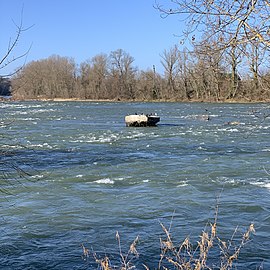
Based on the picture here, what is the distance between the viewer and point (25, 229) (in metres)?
8.20

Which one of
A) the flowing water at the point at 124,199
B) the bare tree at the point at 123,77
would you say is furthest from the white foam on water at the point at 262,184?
the bare tree at the point at 123,77

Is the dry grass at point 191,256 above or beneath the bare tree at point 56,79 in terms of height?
beneath

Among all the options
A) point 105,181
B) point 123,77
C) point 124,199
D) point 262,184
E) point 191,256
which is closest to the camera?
point 191,256

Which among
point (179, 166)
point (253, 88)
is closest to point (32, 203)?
point (179, 166)

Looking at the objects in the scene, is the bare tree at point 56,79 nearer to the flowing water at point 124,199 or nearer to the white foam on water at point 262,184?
the flowing water at point 124,199

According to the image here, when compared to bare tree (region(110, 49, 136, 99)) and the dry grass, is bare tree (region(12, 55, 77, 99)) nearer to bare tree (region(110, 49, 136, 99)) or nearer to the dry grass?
bare tree (region(110, 49, 136, 99))

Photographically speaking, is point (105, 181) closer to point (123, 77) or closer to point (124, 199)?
point (124, 199)

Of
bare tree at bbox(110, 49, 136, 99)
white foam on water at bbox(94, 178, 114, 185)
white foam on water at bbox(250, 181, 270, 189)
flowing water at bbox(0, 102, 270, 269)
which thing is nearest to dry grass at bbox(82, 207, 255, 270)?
flowing water at bbox(0, 102, 270, 269)

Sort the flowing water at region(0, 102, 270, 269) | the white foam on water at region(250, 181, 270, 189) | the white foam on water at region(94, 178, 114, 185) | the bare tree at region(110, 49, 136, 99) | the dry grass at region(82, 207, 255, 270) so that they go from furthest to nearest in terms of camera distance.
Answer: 1. the bare tree at region(110, 49, 136, 99)
2. the white foam on water at region(94, 178, 114, 185)
3. the white foam on water at region(250, 181, 270, 189)
4. the flowing water at region(0, 102, 270, 269)
5. the dry grass at region(82, 207, 255, 270)

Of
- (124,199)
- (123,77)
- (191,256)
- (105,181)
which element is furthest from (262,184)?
(123,77)

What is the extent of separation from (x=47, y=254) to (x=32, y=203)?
3283mm

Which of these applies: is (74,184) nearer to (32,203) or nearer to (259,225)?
(32,203)

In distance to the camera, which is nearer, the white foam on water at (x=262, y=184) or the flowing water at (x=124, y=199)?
the flowing water at (x=124, y=199)

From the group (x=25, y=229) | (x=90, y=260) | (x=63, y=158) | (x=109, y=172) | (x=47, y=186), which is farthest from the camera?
(x=63, y=158)
